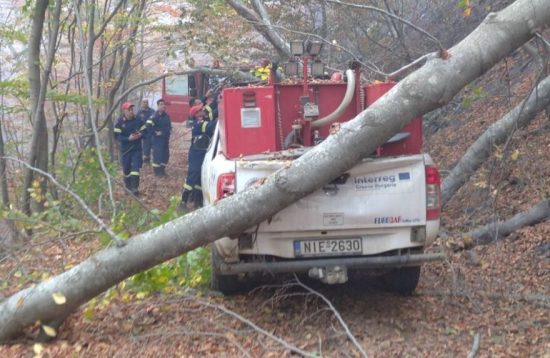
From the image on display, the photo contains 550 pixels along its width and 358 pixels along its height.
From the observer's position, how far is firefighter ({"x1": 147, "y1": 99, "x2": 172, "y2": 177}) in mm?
17766

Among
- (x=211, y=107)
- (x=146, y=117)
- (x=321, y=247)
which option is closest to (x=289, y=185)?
(x=321, y=247)

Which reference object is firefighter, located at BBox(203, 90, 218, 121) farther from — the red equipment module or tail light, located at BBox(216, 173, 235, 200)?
tail light, located at BBox(216, 173, 235, 200)

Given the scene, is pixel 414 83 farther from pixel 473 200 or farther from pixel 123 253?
pixel 473 200

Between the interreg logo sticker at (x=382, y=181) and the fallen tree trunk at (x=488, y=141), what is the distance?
332 cm

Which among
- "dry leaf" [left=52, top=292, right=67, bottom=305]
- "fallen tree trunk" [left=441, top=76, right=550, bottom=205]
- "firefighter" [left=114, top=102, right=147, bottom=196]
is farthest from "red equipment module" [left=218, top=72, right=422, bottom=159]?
"firefighter" [left=114, top=102, right=147, bottom=196]

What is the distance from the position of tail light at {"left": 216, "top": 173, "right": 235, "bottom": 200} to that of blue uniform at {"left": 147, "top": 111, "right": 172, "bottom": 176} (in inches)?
454

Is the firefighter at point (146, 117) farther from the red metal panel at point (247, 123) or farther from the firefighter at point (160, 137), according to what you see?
the red metal panel at point (247, 123)

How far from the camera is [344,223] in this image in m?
6.09

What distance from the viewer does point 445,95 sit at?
5430 millimetres

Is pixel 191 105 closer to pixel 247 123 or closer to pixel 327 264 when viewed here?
pixel 247 123

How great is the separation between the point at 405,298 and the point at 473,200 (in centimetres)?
398

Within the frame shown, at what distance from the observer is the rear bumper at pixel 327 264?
20.0ft

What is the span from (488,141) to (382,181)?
3883mm

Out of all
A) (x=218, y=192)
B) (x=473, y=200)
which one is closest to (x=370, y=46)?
(x=473, y=200)
